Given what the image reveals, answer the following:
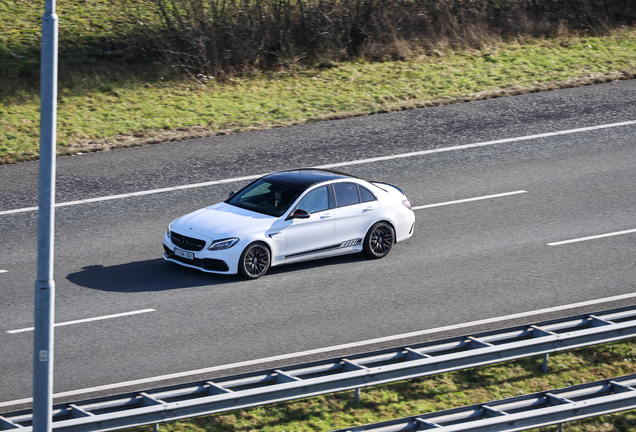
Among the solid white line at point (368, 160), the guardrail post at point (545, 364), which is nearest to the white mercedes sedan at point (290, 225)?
the solid white line at point (368, 160)

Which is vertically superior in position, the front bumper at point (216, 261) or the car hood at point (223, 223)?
the car hood at point (223, 223)

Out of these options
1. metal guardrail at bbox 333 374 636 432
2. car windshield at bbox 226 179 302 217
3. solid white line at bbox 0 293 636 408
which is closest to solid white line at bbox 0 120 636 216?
car windshield at bbox 226 179 302 217

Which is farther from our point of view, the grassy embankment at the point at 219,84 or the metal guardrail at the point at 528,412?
the grassy embankment at the point at 219,84

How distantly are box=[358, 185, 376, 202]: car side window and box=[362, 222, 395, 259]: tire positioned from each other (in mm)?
446

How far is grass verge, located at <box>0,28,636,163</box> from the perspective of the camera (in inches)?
811

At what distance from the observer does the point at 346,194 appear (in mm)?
15008

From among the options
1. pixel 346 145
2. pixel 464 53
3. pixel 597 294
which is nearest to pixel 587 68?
pixel 464 53

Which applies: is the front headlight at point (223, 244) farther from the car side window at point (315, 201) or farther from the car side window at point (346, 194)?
the car side window at point (346, 194)

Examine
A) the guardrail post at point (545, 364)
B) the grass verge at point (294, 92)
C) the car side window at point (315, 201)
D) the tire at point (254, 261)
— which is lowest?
the guardrail post at point (545, 364)

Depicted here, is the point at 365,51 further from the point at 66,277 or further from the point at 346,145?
the point at 66,277

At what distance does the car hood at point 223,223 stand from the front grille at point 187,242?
0.10m

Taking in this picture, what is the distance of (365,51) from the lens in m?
25.6

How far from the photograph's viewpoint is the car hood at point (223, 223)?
1391 centimetres

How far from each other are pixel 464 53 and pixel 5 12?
43.2 feet
